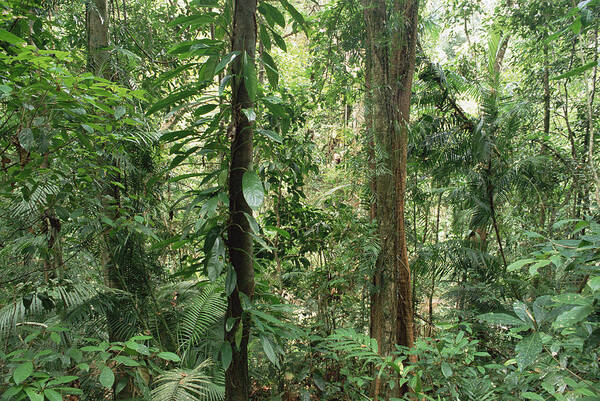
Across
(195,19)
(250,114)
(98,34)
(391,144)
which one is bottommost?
(250,114)

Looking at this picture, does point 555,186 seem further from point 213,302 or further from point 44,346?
point 44,346

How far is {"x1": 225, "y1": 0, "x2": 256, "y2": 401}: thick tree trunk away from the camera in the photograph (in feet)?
3.18

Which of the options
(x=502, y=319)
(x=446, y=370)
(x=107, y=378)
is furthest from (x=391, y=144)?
(x=107, y=378)

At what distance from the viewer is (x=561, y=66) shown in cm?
339

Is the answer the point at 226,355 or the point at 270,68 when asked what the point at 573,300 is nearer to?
the point at 226,355

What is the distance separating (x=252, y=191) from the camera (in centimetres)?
90

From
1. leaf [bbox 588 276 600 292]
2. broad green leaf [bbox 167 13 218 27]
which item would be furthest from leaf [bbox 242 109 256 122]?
leaf [bbox 588 276 600 292]

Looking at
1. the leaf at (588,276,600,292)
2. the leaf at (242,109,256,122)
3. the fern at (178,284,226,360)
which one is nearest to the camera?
the leaf at (588,276,600,292)

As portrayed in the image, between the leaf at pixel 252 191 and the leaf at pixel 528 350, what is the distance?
858mm

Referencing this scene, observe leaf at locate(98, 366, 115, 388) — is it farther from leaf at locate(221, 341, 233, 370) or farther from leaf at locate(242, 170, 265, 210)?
leaf at locate(242, 170, 265, 210)

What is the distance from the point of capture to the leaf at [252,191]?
0.88m

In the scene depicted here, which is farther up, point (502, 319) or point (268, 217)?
point (268, 217)

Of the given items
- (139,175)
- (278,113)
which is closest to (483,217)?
(278,113)

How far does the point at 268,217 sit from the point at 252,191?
211 cm
